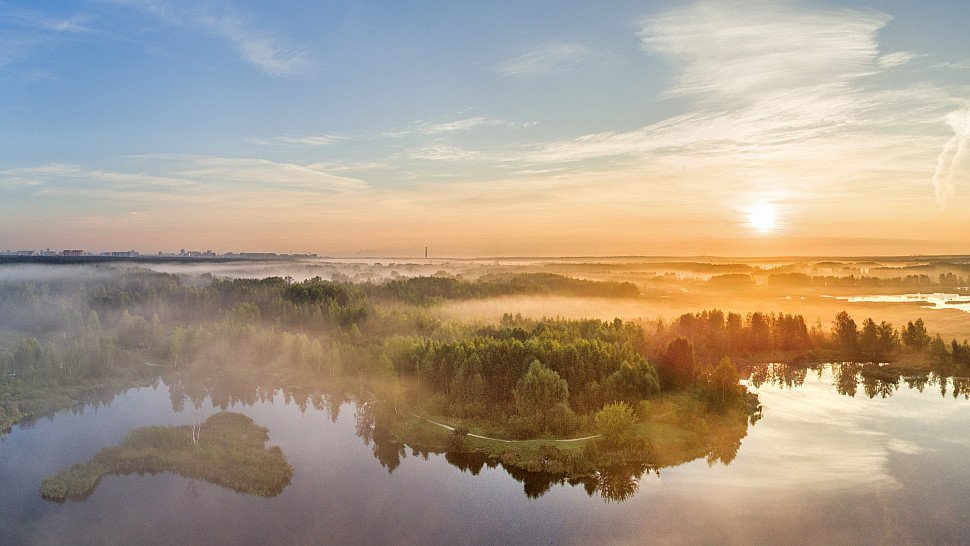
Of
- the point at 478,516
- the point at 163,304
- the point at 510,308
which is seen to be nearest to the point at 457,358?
the point at 478,516

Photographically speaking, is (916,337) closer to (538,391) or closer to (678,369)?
(678,369)

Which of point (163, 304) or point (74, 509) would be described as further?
point (163, 304)

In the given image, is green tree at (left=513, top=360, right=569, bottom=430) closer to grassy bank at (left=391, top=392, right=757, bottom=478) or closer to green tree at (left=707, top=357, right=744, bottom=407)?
grassy bank at (left=391, top=392, right=757, bottom=478)

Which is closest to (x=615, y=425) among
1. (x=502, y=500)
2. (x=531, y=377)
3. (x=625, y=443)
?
(x=625, y=443)

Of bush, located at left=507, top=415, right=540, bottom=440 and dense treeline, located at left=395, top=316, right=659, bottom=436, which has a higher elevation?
dense treeline, located at left=395, top=316, right=659, bottom=436

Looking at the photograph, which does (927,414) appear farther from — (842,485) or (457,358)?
(457,358)

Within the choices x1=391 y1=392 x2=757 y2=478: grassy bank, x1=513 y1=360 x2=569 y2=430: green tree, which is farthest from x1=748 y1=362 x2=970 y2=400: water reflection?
x1=513 y1=360 x2=569 y2=430: green tree
